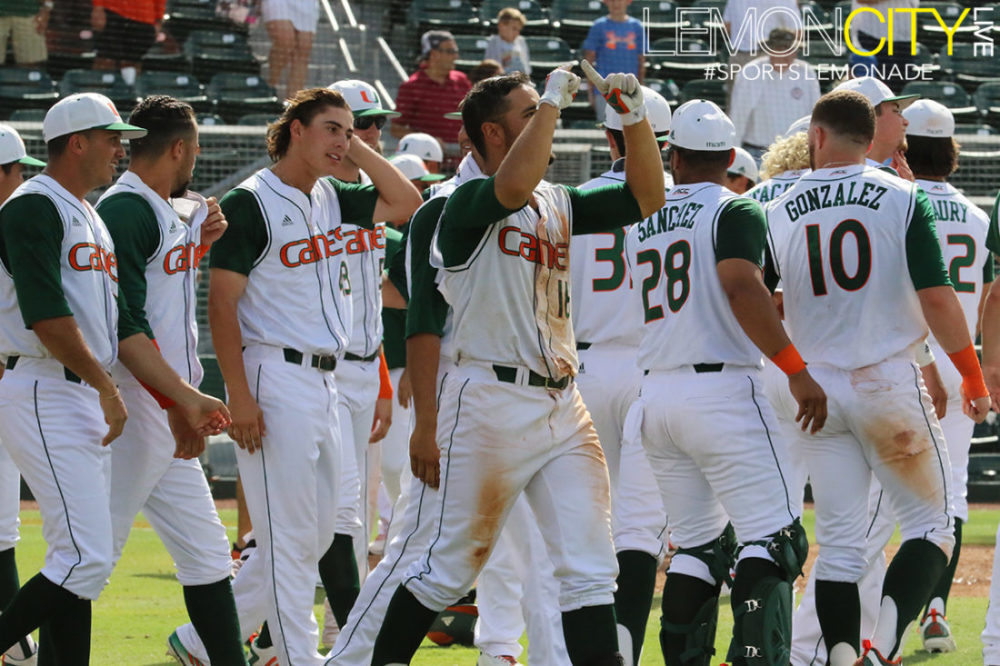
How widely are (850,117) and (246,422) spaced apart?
2.38 metres

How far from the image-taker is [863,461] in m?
4.88

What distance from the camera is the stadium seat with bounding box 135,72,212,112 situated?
1333 cm

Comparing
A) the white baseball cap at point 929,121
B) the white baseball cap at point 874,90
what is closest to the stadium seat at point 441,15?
the white baseball cap at point 929,121

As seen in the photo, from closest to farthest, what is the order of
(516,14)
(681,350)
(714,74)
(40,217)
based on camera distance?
(40,217) → (681,350) → (516,14) → (714,74)

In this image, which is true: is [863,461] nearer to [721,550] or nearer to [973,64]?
Result: [721,550]

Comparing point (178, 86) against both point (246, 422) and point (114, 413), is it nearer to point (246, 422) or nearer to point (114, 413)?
point (246, 422)

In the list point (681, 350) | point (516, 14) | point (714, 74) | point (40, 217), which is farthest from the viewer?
point (714, 74)

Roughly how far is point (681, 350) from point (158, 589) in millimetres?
4153

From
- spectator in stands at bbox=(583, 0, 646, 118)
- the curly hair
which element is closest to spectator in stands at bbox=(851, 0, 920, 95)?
spectator in stands at bbox=(583, 0, 646, 118)

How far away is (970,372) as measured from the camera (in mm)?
4941

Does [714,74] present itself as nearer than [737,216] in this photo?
No

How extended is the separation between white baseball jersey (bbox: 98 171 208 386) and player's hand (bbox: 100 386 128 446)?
1.20 ft

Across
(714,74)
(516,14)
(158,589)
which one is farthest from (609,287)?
(714,74)

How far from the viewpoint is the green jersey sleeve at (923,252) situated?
4734mm
